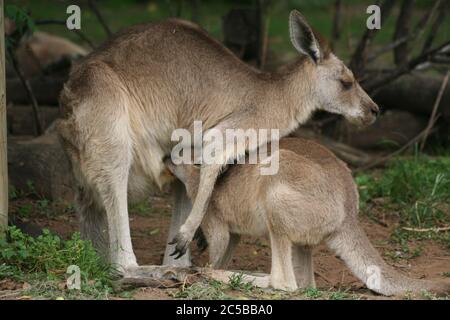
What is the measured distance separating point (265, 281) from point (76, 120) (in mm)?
1582

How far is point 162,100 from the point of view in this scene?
590 cm

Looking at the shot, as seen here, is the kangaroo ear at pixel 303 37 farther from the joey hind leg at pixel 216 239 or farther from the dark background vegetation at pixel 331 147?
the dark background vegetation at pixel 331 147

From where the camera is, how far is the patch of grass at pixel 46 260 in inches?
202

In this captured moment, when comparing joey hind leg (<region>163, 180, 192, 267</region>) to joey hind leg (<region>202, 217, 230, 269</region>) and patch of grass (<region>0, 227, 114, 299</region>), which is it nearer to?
joey hind leg (<region>202, 217, 230, 269</region>)

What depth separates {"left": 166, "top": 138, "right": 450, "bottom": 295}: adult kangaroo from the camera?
5332mm

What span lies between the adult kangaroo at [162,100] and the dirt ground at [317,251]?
2.06 ft

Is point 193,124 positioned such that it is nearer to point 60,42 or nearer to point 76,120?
point 76,120

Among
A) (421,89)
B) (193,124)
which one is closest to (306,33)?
(193,124)

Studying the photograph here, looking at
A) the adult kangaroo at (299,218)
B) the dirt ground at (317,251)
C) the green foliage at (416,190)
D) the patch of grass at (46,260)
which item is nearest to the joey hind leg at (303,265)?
the adult kangaroo at (299,218)

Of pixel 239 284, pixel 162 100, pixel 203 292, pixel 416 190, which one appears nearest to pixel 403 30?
pixel 416 190

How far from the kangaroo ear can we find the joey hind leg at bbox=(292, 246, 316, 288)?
1.26 meters

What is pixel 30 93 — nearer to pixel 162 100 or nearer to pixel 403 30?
pixel 162 100

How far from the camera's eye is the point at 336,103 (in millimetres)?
5992

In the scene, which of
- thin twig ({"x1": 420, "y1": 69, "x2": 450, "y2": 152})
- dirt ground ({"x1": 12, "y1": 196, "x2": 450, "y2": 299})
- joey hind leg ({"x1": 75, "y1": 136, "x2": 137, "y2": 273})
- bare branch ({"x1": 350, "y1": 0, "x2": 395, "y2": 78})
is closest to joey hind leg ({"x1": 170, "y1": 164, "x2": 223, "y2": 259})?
joey hind leg ({"x1": 75, "y1": 136, "x2": 137, "y2": 273})
